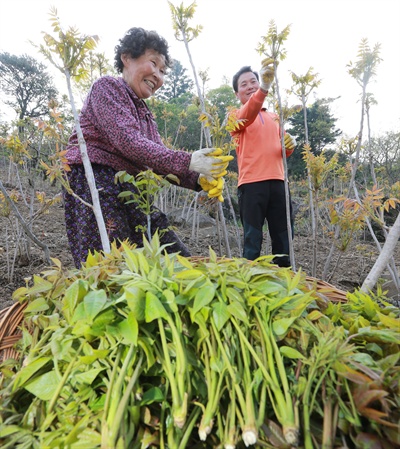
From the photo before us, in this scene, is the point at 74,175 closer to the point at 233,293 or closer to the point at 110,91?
the point at 110,91

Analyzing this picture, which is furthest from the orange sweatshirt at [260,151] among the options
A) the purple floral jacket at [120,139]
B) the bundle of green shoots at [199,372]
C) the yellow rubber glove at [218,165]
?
the bundle of green shoots at [199,372]

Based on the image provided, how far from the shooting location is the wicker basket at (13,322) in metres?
0.69

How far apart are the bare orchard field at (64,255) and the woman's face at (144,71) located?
1.49m

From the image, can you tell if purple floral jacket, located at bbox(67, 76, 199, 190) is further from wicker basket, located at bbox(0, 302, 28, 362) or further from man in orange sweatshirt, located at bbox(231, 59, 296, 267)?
man in orange sweatshirt, located at bbox(231, 59, 296, 267)

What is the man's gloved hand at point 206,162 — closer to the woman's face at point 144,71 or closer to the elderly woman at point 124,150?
the elderly woman at point 124,150

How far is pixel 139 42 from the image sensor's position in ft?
5.85

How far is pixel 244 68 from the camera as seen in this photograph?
302 centimetres

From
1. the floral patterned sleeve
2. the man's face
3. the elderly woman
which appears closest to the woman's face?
the elderly woman

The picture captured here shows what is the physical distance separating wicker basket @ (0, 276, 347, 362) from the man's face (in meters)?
2.55

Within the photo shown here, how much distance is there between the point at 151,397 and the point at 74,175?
1.48m

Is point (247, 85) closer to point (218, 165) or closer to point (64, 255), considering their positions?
point (218, 165)

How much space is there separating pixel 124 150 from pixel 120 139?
2.0 inches

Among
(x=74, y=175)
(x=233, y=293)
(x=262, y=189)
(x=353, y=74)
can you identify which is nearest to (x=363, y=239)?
(x=262, y=189)

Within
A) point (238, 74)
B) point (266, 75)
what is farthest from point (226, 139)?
point (266, 75)
